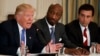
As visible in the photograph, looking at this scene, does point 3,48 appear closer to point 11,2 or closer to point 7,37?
point 7,37

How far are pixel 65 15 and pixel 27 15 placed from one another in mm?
2303

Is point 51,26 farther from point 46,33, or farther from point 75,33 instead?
point 75,33

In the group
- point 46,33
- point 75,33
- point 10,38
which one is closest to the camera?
point 10,38

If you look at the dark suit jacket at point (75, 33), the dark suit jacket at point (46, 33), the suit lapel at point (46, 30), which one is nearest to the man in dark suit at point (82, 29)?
the dark suit jacket at point (75, 33)

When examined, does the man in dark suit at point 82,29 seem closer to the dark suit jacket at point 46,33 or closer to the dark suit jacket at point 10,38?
the dark suit jacket at point 46,33

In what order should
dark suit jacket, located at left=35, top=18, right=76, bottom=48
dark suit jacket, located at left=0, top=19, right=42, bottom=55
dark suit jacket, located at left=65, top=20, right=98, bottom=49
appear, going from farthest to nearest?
dark suit jacket, located at left=65, top=20, right=98, bottom=49
dark suit jacket, located at left=35, top=18, right=76, bottom=48
dark suit jacket, located at left=0, top=19, right=42, bottom=55

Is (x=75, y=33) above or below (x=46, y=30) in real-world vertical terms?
below

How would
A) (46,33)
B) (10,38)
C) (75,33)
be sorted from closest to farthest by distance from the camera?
(10,38), (46,33), (75,33)

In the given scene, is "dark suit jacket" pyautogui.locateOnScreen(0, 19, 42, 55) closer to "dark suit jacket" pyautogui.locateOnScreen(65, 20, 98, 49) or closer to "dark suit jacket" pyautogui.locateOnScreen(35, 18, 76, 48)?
"dark suit jacket" pyautogui.locateOnScreen(35, 18, 76, 48)

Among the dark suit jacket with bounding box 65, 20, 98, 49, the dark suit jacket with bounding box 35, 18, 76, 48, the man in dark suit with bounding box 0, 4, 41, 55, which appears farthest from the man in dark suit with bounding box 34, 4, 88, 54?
the man in dark suit with bounding box 0, 4, 41, 55

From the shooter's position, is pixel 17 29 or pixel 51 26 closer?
pixel 17 29

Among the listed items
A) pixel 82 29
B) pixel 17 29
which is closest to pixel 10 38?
pixel 17 29

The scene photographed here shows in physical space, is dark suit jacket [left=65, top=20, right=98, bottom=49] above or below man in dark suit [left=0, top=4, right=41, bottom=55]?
below

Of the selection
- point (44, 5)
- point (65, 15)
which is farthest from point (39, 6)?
point (65, 15)
